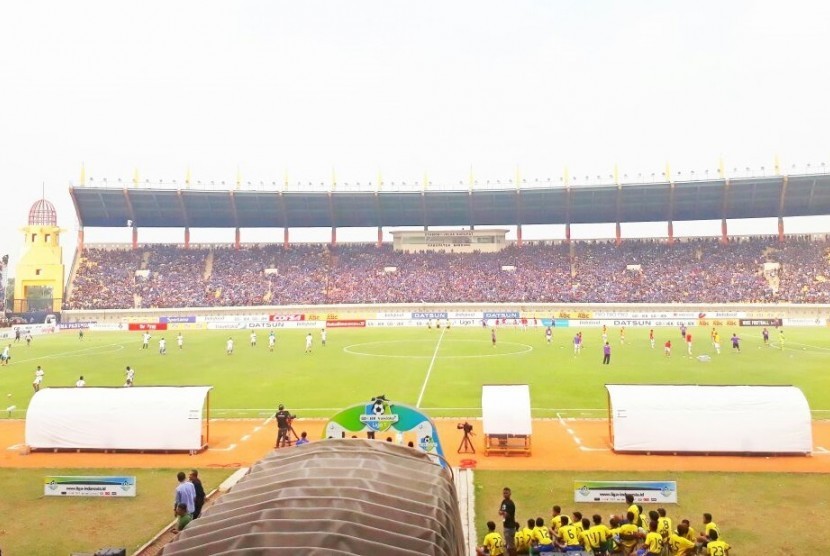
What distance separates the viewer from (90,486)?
14453 mm

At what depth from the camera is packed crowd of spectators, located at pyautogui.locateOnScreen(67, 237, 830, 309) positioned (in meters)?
70.5

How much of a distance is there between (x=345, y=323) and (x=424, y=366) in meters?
32.1

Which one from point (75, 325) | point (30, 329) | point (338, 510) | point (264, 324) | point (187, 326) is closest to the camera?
point (338, 510)

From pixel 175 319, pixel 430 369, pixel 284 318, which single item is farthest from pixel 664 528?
pixel 175 319

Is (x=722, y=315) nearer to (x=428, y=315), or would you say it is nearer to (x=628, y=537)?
(x=428, y=315)

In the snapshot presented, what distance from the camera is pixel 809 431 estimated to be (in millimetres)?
17281

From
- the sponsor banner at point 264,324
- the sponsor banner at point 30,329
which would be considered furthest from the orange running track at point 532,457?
the sponsor banner at point 30,329

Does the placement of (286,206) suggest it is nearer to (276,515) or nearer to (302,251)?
(302,251)

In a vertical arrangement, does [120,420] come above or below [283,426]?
above

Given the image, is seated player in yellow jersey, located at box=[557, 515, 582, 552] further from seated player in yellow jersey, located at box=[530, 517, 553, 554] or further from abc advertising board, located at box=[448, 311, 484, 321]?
abc advertising board, located at box=[448, 311, 484, 321]

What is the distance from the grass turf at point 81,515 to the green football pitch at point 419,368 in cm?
813

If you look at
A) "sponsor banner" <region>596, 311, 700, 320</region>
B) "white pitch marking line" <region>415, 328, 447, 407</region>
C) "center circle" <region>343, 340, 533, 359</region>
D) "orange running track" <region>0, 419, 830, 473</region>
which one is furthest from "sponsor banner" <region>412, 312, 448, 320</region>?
"orange running track" <region>0, 419, 830, 473</region>

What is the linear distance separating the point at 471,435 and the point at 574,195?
60.8m

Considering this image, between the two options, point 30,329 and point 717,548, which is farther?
point 30,329
